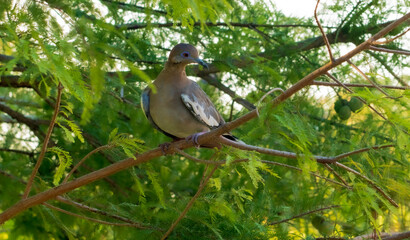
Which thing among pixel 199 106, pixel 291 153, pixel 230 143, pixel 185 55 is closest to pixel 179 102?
pixel 199 106

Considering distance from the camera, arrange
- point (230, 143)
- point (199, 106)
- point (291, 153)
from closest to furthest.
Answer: point (291, 153), point (230, 143), point (199, 106)

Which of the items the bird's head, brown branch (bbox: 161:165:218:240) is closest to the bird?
the bird's head

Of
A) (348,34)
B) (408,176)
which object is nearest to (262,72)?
(348,34)

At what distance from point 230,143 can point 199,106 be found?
577mm

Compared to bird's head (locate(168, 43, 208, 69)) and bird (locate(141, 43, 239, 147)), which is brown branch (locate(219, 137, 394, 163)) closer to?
bird (locate(141, 43, 239, 147))

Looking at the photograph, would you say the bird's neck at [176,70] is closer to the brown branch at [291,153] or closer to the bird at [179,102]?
the bird at [179,102]

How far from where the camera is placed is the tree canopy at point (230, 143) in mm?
2246

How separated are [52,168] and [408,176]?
272 cm

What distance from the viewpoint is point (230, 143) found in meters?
2.52

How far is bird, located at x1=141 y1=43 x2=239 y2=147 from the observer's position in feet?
9.91

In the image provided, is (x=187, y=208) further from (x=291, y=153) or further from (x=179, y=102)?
(x=179, y=102)

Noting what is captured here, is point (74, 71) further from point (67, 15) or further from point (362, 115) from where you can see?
point (362, 115)

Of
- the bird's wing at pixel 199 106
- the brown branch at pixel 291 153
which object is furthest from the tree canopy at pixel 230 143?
the bird's wing at pixel 199 106

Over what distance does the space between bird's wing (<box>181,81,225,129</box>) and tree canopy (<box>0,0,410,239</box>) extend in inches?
8.7
